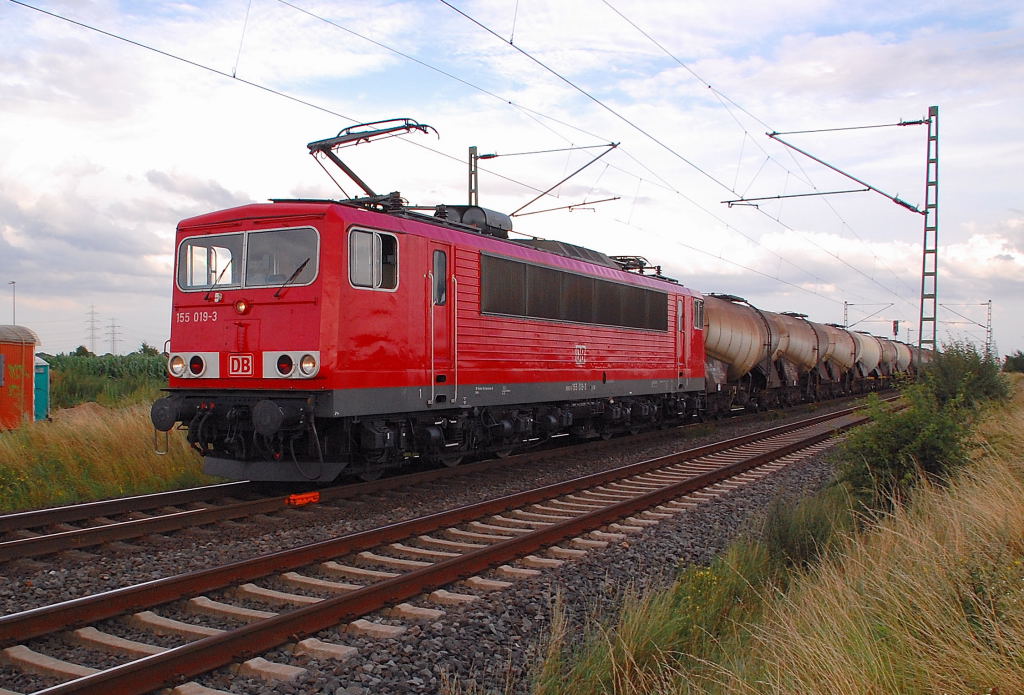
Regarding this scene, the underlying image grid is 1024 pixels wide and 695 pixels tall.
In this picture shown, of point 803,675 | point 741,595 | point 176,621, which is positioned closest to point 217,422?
point 176,621

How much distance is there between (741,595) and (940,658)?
249 centimetres

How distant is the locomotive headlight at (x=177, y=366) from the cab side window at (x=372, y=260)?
7.90 ft

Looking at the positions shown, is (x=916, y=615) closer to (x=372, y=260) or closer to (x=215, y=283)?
(x=372, y=260)

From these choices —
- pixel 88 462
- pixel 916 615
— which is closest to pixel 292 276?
Result: pixel 88 462

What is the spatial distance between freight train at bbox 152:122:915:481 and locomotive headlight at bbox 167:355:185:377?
3 centimetres

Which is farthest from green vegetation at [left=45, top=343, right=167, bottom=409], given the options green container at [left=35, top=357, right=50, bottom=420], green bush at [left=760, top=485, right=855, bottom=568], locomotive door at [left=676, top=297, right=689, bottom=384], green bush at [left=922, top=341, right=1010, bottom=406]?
green bush at [left=922, top=341, right=1010, bottom=406]

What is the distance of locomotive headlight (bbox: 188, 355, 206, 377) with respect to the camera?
979 cm

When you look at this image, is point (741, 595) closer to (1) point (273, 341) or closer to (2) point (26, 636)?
(2) point (26, 636)

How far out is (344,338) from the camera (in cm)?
916

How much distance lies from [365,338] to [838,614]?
5.90m

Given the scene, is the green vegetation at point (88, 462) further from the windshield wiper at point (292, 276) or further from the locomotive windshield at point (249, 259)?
the windshield wiper at point (292, 276)

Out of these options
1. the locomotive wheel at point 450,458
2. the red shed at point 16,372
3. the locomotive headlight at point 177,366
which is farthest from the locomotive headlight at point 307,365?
the red shed at point 16,372

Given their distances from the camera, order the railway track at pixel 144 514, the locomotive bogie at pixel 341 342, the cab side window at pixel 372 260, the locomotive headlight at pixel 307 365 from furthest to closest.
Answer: the cab side window at pixel 372 260, the locomotive bogie at pixel 341 342, the locomotive headlight at pixel 307 365, the railway track at pixel 144 514

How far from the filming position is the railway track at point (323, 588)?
463 centimetres
